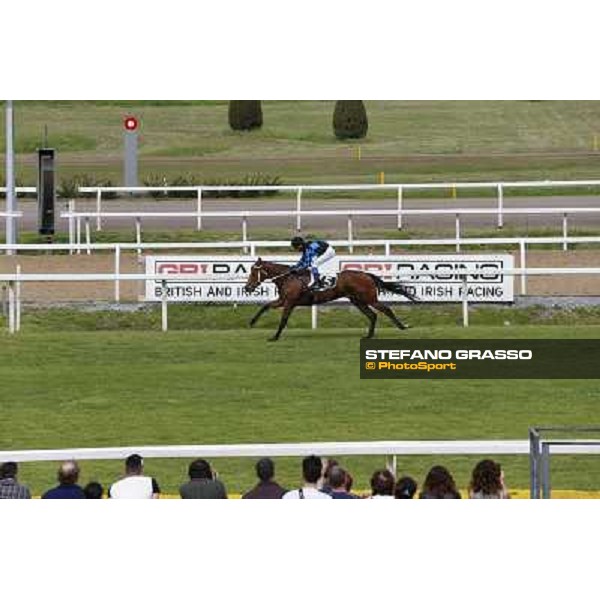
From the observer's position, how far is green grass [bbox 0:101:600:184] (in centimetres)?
1641

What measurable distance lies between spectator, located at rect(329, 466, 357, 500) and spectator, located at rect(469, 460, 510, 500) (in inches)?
24.2

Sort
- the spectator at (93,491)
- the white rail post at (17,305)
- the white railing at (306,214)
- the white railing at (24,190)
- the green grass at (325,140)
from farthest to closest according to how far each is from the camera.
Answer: the white railing at (306,214) → the white railing at (24,190) → the white rail post at (17,305) → the green grass at (325,140) → the spectator at (93,491)

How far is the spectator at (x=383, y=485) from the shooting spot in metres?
11.4

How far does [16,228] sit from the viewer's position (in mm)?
19328

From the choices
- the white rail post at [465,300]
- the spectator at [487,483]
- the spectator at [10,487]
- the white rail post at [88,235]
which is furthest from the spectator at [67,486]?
the white rail post at [88,235]

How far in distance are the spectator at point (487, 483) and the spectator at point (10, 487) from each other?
2287mm

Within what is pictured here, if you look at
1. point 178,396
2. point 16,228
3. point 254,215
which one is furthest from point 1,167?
point 178,396

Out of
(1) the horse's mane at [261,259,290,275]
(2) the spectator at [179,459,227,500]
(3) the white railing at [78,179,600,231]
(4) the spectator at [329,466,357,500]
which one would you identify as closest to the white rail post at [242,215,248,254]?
(3) the white railing at [78,179,600,231]

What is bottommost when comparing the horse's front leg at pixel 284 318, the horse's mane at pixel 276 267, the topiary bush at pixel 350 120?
the horse's front leg at pixel 284 318

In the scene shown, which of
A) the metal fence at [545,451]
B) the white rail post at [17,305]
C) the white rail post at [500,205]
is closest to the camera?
the metal fence at [545,451]

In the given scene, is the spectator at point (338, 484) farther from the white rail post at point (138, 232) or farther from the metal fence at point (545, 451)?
the white rail post at point (138, 232)

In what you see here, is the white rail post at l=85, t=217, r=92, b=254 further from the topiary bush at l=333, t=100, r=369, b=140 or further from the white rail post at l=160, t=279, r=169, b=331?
the topiary bush at l=333, t=100, r=369, b=140
